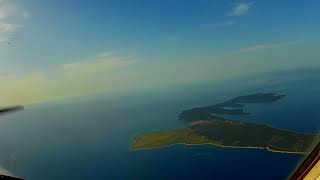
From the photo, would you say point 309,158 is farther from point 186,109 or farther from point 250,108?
point 186,109

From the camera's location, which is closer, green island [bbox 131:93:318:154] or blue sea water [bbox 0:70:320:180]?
blue sea water [bbox 0:70:320:180]

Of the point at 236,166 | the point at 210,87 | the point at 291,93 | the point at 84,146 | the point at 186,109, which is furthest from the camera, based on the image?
the point at 210,87

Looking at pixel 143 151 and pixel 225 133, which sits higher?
pixel 225 133

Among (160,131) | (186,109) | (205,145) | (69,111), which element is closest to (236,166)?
(205,145)

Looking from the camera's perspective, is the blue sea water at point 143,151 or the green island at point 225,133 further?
Answer: the green island at point 225,133
